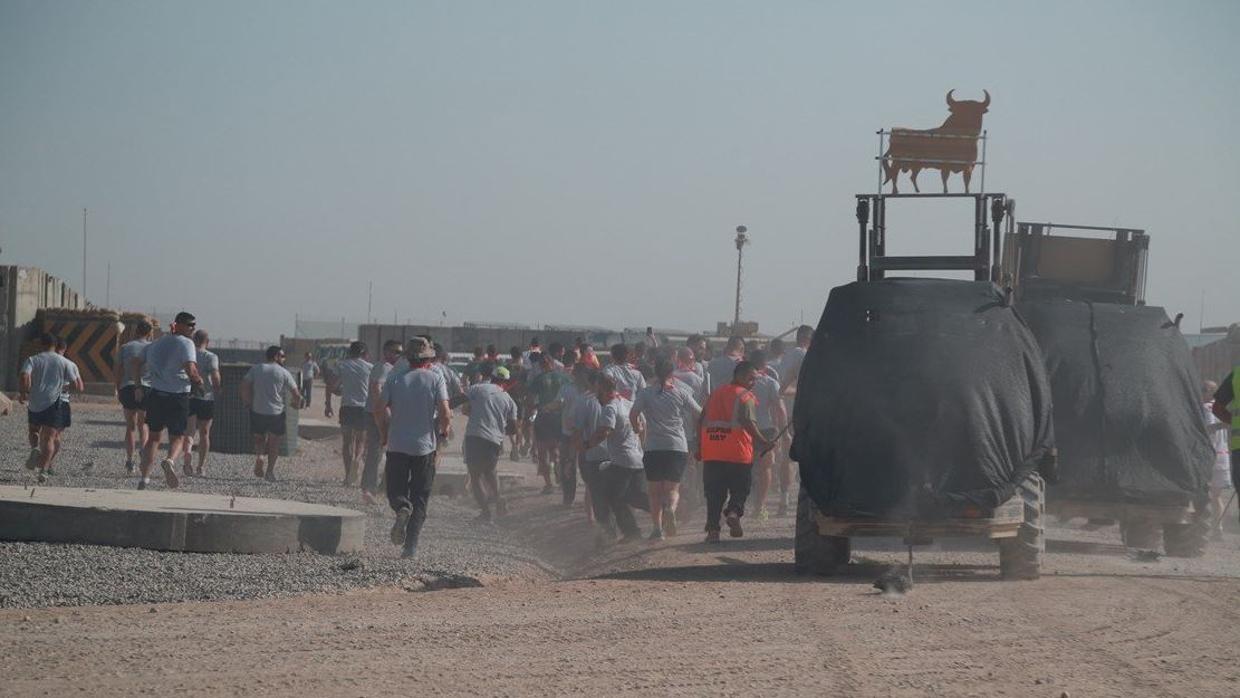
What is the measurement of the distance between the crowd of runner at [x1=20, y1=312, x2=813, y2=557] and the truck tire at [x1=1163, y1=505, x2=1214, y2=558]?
3989mm

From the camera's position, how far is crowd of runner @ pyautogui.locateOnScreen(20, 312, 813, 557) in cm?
1388

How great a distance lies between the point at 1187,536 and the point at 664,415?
5356 millimetres

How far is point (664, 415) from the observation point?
16.1m

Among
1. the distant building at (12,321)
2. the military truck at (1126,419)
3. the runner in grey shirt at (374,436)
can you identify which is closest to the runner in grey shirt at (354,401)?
the runner in grey shirt at (374,436)

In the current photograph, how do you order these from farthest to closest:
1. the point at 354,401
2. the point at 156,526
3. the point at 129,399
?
1. the point at 354,401
2. the point at 129,399
3. the point at 156,526

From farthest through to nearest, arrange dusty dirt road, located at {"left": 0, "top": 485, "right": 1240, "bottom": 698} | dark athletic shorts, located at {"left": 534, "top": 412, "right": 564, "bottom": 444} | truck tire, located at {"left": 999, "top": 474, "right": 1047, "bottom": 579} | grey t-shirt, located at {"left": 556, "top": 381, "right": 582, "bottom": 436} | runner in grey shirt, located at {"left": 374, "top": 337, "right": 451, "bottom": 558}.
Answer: dark athletic shorts, located at {"left": 534, "top": 412, "right": 564, "bottom": 444}, grey t-shirt, located at {"left": 556, "top": 381, "right": 582, "bottom": 436}, runner in grey shirt, located at {"left": 374, "top": 337, "right": 451, "bottom": 558}, truck tire, located at {"left": 999, "top": 474, "right": 1047, "bottom": 579}, dusty dirt road, located at {"left": 0, "top": 485, "right": 1240, "bottom": 698}

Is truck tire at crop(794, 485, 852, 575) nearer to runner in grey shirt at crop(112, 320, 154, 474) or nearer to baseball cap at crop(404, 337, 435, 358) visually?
baseball cap at crop(404, 337, 435, 358)

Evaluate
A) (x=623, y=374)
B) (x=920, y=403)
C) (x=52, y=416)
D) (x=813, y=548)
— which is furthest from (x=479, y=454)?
(x=920, y=403)

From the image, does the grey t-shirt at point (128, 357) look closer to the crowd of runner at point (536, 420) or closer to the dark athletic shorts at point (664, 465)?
the crowd of runner at point (536, 420)

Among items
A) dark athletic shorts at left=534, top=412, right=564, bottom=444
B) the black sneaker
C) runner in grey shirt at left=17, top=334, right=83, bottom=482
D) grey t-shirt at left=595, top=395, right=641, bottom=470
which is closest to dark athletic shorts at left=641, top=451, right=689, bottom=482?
grey t-shirt at left=595, top=395, right=641, bottom=470

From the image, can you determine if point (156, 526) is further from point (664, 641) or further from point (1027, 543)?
point (1027, 543)

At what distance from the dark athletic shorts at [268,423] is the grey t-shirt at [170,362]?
13.3ft

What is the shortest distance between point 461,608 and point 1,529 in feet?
14.8

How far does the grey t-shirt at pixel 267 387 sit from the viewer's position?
2112 cm
